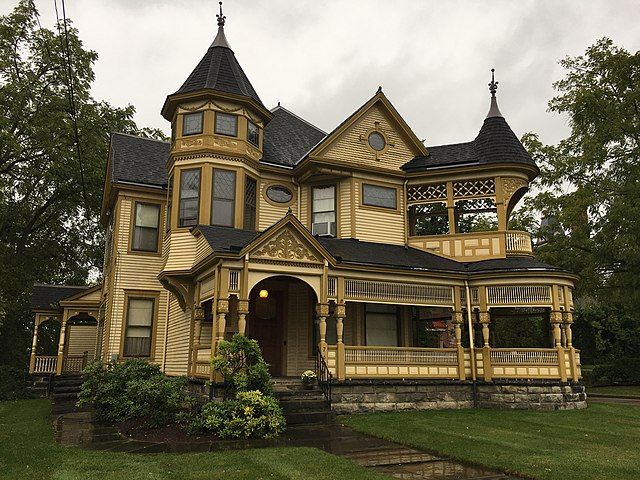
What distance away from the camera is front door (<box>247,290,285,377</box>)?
17750 mm

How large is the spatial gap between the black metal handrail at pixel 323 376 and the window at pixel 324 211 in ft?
17.9

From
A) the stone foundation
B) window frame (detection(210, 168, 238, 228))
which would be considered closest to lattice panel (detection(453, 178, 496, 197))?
the stone foundation

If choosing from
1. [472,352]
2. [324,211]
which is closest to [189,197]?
[324,211]

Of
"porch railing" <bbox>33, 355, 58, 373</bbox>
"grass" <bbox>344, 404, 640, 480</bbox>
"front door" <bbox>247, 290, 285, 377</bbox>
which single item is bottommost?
"grass" <bbox>344, 404, 640, 480</bbox>

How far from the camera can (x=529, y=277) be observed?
16688mm

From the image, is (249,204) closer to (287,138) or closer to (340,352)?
(287,138)

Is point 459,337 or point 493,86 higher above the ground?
point 493,86

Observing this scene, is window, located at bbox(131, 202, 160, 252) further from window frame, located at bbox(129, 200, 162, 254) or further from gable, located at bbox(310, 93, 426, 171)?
gable, located at bbox(310, 93, 426, 171)

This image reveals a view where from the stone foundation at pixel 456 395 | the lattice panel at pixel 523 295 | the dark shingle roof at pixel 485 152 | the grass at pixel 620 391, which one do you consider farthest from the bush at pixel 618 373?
the lattice panel at pixel 523 295

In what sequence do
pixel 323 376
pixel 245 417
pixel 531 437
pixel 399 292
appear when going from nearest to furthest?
1. pixel 531 437
2. pixel 245 417
3. pixel 323 376
4. pixel 399 292

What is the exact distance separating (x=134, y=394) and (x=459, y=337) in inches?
372

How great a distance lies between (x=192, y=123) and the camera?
18.7 metres

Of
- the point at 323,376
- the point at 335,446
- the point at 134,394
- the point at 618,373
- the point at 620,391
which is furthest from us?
the point at 618,373

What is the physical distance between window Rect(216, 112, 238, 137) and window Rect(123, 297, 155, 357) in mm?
6597
